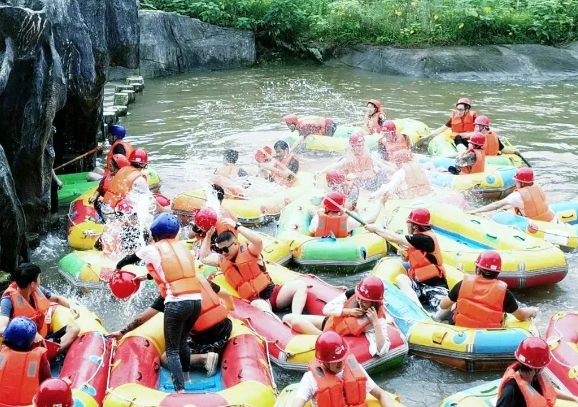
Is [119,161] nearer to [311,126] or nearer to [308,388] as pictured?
[311,126]

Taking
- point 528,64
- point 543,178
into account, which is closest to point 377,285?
point 543,178

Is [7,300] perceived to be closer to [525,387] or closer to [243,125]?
[525,387]

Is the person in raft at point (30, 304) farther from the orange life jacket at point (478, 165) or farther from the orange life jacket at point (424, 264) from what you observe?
the orange life jacket at point (478, 165)

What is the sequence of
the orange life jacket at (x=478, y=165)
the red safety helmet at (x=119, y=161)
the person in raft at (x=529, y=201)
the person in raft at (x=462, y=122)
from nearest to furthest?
the person in raft at (x=529, y=201)
the red safety helmet at (x=119, y=161)
the orange life jacket at (x=478, y=165)
the person in raft at (x=462, y=122)

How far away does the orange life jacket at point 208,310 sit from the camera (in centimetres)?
699

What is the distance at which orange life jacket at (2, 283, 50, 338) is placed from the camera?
7023 millimetres

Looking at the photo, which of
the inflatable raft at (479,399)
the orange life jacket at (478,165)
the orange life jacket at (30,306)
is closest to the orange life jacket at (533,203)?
the orange life jacket at (478,165)

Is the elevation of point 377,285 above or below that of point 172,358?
above

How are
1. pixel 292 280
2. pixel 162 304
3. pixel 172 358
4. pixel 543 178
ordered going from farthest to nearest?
pixel 543 178 → pixel 292 280 → pixel 162 304 → pixel 172 358

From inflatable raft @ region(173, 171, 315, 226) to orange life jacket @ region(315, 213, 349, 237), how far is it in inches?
67.1

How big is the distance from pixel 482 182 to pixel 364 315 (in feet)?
21.0

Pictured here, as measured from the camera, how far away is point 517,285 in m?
9.55

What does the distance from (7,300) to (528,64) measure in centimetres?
2075

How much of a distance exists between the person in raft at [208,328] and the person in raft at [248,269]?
0.93 m
